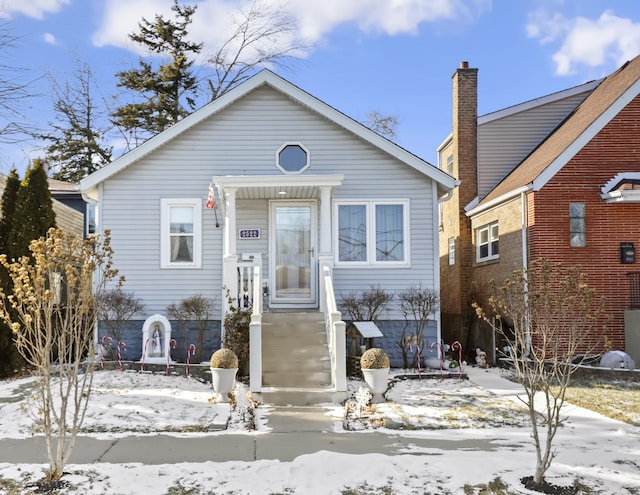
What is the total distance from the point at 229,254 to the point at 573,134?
8580mm

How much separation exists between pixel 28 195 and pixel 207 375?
17.4 feet

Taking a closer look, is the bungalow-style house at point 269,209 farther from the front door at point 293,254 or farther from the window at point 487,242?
the window at point 487,242

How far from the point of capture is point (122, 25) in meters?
29.3

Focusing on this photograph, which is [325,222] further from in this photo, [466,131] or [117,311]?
[466,131]

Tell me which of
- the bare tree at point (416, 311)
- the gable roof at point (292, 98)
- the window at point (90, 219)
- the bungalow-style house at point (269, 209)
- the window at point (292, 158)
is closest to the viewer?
the bare tree at point (416, 311)

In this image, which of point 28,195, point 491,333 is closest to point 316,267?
point 491,333

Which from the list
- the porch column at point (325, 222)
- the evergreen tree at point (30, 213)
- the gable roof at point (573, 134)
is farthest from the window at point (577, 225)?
the evergreen tree at point (30, 213)

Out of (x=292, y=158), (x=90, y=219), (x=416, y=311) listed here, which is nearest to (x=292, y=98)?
(x=292, y=158)

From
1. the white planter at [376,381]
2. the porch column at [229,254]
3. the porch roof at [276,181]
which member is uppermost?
the porch roof at [276,181]

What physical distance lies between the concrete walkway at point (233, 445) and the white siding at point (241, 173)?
20.5ft

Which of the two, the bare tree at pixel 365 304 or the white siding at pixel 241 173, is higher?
the white siding at pixel 241 173

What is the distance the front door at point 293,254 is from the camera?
13.4 metres

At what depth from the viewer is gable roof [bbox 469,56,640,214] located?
13.5m

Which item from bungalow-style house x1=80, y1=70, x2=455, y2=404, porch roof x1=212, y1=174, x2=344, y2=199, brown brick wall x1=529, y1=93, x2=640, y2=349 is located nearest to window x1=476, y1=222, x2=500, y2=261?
brown brick wall x1=529, y1=93, x2=640, y2=349
